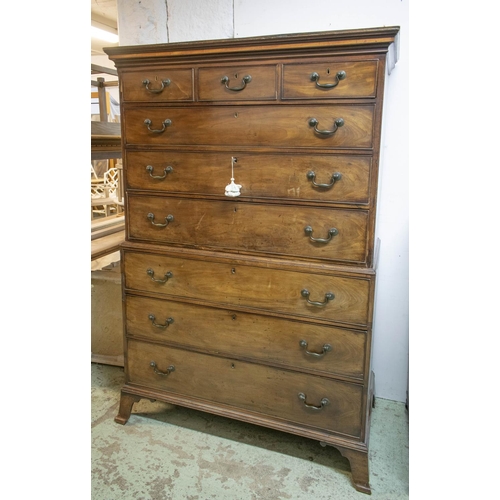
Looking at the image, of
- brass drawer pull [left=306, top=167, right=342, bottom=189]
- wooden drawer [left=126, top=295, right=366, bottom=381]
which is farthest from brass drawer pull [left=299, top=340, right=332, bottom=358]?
brass drawer pull [left=306, top=167, right=342, bottom=189]

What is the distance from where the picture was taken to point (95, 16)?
19.0 feet

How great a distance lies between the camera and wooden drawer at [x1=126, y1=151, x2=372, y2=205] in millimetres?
1562

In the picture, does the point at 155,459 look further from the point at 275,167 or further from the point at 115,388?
the point at 275,167

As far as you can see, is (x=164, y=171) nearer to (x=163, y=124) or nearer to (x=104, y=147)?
(x=163, y=124)

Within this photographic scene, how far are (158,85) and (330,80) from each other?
0.70 meters

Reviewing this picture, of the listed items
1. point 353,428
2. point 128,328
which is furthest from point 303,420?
point 128,328

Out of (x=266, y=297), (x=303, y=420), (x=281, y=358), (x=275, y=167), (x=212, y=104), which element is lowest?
(x=303, y=420)

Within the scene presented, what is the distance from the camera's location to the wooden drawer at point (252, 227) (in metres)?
1.61

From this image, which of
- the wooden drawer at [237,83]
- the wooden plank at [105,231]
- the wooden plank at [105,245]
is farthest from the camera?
the wooden plank at [105,231]

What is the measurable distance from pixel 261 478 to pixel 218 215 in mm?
1042

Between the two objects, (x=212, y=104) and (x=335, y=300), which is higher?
(x=212, y=104)

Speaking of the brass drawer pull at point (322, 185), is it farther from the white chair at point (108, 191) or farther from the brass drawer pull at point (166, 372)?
the white chair at point (108, 191)

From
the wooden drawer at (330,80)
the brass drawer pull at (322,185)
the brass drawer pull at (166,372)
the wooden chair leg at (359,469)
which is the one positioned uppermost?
the wooden drawer at (330,80)

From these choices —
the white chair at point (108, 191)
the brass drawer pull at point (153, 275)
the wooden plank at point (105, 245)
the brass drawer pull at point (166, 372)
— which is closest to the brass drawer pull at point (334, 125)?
the brass drawer pull at point (153, 275)
